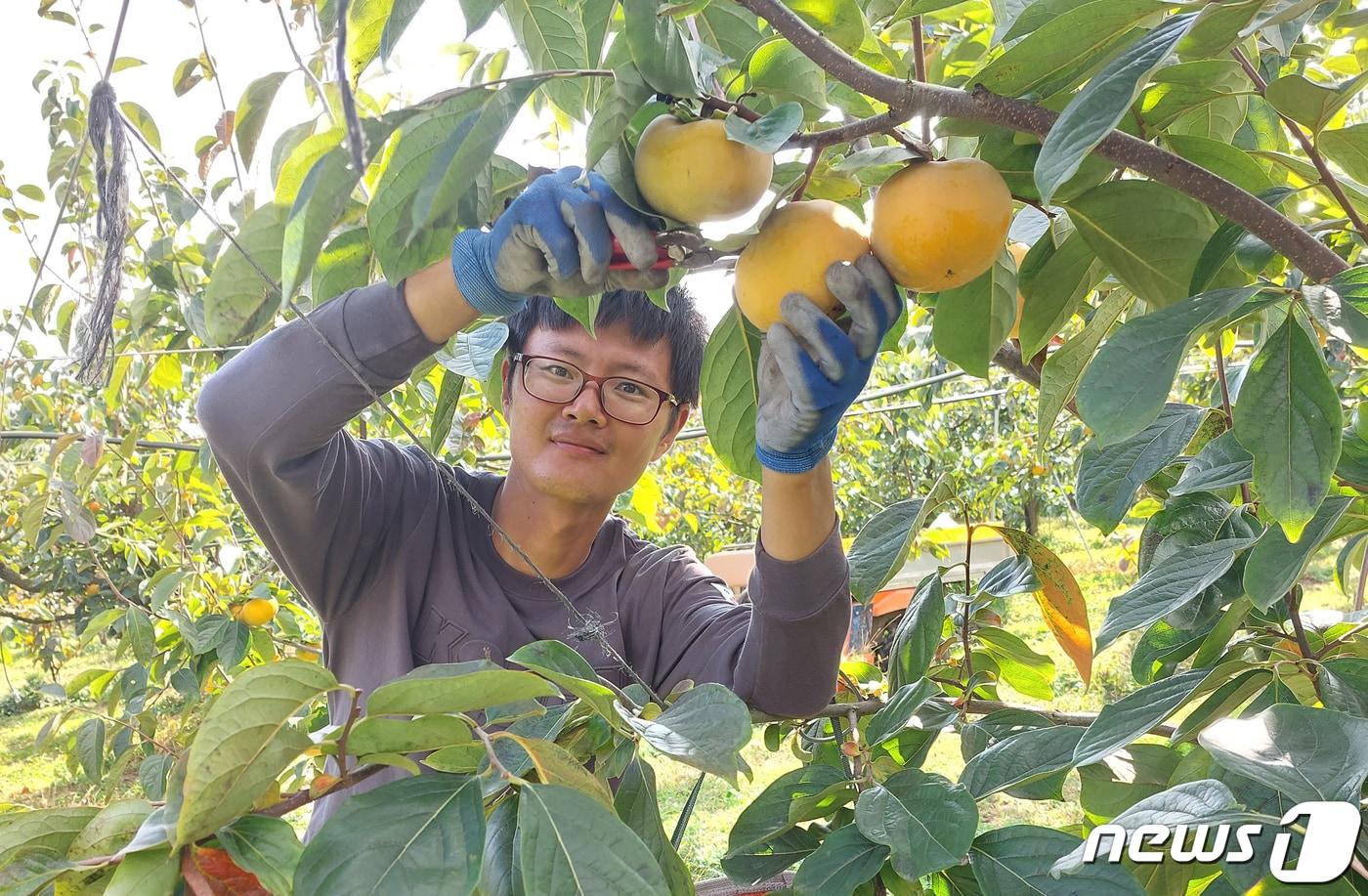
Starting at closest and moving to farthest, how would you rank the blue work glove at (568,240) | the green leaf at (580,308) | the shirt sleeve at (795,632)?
1. the blue work glove at (568,240)
2. the green leaf at (580,308)
3. the shirt sleeve at (795,632)

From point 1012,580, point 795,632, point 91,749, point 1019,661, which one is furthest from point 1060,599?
point 91,749

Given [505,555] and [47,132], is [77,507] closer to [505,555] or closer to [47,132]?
[47,132]

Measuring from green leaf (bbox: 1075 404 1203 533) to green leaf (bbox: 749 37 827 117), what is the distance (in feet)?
1.52

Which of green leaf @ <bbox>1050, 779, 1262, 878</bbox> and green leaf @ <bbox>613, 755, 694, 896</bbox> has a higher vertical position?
green leaf @ <bbox>1050, 779, 1262, 878</bbox>

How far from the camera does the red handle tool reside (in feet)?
2.83

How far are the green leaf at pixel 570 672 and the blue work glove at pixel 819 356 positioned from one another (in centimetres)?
32

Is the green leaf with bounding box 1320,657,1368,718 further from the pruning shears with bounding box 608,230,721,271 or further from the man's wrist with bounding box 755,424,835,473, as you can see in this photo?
the pruning shears with bounding box 608,230,721,271

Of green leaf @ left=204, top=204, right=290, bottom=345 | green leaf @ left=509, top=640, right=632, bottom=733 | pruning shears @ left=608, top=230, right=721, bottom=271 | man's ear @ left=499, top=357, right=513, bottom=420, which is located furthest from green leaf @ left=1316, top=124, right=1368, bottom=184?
man's ear @ left=499, top=357, right=513, bottom=420

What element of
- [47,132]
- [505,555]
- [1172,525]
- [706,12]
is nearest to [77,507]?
[47,132]

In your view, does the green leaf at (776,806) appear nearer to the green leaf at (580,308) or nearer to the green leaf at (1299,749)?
the green leaf at (1299,749)

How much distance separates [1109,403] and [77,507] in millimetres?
2415

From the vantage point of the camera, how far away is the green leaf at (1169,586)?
0.84m

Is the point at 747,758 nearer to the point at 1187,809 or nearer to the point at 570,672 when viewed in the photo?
the point at 570,672

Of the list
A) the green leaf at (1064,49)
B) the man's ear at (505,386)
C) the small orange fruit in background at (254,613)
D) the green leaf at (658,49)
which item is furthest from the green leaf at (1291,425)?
the small orange fruit in background at (254,613)
